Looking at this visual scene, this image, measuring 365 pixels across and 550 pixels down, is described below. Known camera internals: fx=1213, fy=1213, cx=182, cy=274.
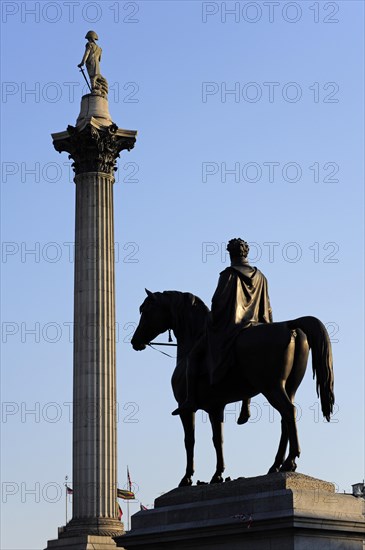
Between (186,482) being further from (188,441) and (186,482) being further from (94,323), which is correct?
(94,323)

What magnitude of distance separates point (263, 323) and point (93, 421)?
29363 mm

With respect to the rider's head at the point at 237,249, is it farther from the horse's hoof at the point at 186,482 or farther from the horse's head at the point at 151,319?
the horse's hoof at the point at 186,482

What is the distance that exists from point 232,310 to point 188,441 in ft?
7.20

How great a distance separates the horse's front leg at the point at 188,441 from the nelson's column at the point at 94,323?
26516 mm

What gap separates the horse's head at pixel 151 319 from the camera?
18.8 metres

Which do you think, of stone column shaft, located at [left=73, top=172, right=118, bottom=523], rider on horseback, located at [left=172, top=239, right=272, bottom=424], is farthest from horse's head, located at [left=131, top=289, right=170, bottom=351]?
stone column shaft, located at [left=73, top=172, right=118, bottom=523]

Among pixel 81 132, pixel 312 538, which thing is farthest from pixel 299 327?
pixel 81 132

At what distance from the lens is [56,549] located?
4519 cm

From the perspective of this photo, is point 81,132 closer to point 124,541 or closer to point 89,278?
point 89,278

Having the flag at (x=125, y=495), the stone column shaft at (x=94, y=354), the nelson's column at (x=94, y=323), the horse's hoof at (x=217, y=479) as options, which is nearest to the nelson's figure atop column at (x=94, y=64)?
the nelson's column at (x=94, y=323)

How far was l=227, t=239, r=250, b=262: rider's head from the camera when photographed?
18375mm

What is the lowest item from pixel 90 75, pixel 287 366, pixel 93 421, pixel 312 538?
pixel 312 538

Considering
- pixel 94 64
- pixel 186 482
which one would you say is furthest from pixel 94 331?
pixel 186 482

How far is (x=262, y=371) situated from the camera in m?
16.8
